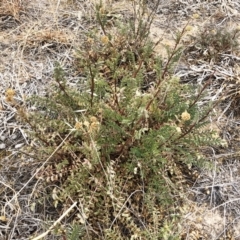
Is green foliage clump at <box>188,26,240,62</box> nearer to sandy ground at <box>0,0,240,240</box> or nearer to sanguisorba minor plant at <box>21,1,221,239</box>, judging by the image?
sandy ground at <box>0,0,240,240</box>

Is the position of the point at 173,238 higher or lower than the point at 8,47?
lower

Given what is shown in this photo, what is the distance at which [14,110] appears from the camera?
2.19 meters

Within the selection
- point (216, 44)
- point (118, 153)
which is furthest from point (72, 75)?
point (216, 44)

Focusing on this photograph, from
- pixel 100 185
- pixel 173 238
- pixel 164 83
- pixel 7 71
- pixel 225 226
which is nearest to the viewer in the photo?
pixel 173 238

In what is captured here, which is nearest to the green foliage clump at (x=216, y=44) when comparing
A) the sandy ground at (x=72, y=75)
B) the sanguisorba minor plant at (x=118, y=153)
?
the sandy ground at (x=72, y=75)

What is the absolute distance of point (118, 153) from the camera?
194 cm

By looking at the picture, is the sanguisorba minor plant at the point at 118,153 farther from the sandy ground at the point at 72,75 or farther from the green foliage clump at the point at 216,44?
the green foliage clump at the point at 216,44

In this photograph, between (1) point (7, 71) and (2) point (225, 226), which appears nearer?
(2) point (225, 226)

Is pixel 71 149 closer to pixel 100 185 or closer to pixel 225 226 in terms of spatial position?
pixel 100 185

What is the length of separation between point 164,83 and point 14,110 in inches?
32.3

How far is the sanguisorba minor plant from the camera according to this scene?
180cm

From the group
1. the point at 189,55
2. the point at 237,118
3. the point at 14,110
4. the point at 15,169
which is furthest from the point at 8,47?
the point at 237,118

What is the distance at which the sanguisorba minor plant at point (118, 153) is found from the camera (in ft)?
5.89

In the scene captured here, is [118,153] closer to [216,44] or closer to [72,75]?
[72,75]
